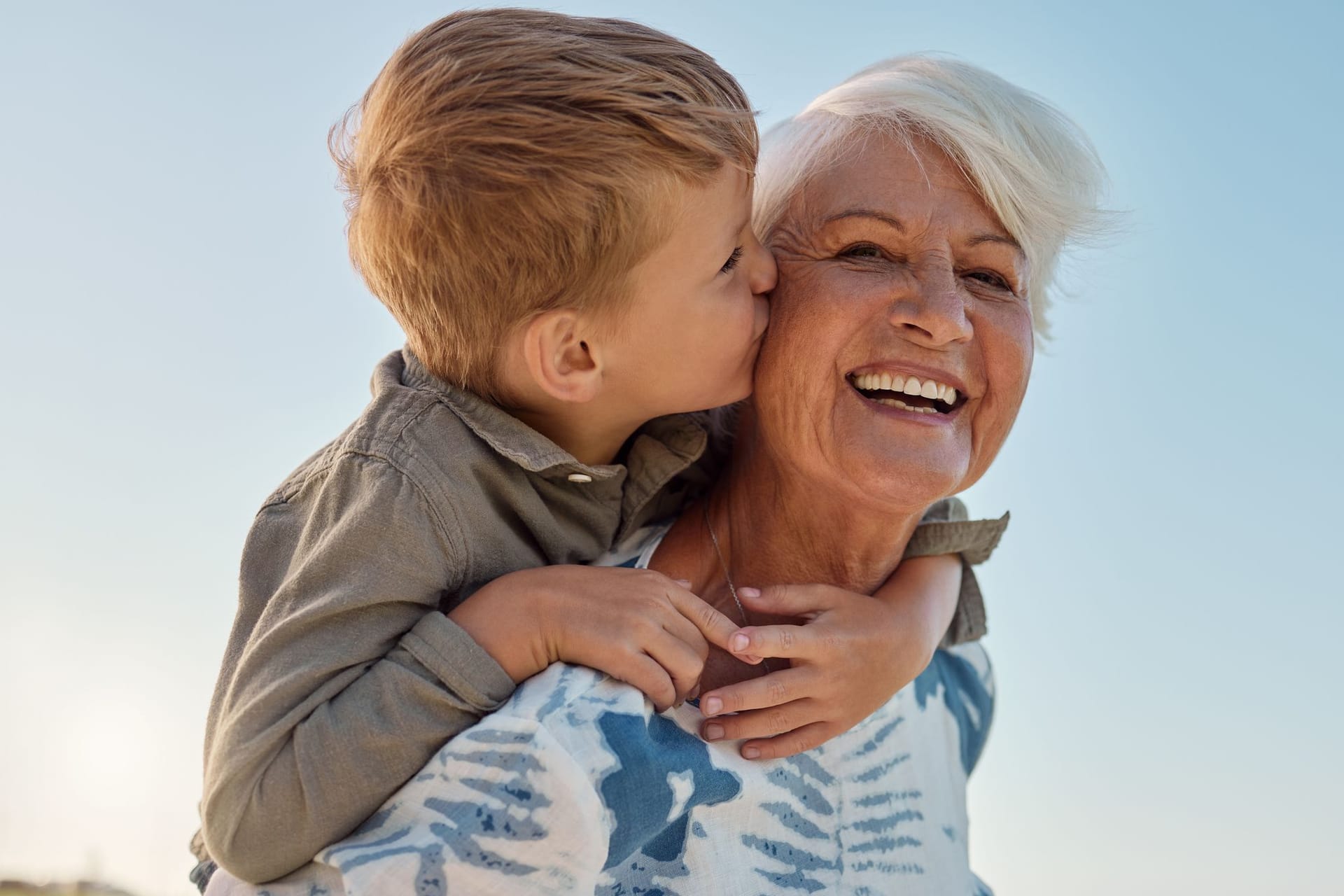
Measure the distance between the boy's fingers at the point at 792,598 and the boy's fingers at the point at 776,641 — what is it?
0.08m

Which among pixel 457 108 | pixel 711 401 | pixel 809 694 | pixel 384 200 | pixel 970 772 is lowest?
pixel 970 772

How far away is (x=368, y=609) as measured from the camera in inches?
73.7

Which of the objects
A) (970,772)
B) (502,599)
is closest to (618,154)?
(502,599)

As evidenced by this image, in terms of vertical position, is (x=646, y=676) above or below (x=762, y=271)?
below

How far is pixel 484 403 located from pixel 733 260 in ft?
1.80

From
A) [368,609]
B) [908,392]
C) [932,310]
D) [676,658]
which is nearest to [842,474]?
[908,392]

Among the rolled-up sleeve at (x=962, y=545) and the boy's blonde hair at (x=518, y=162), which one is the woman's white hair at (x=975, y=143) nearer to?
the boy's blonde hair at (x=518, y=162)

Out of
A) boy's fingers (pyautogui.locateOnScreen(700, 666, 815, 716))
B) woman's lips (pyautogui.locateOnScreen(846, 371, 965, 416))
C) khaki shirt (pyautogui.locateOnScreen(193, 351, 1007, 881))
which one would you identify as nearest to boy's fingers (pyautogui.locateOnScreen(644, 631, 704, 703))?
boy's fingers (pyautogui.locateOnScreen(700, 666, 815, 716))

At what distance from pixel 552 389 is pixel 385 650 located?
0.55 meters

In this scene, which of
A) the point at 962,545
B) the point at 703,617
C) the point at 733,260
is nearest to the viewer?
the point at 703,617

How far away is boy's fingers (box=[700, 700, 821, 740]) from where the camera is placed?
209 cm

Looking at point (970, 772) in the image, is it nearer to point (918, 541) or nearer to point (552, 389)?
point (918, 541)

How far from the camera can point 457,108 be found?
1.96m

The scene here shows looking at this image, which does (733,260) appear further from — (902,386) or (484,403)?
(484,403)
